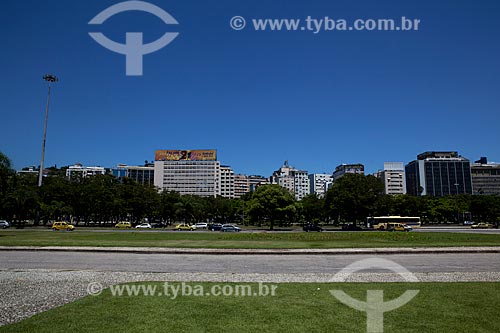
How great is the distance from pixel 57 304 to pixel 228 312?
15.5 feet

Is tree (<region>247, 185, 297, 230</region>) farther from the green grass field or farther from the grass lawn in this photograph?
the grass lawn

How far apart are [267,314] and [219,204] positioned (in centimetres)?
11724

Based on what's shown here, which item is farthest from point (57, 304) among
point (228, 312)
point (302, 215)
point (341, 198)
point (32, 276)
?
point (302, 215)

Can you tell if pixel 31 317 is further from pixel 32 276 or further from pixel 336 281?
pixel 336 281

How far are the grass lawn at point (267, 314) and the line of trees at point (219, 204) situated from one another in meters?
48.2

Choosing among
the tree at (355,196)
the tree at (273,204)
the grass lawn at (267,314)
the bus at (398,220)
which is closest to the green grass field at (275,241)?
the grass lawn at (267,314)

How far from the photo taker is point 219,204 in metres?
125

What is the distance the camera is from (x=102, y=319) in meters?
7.96

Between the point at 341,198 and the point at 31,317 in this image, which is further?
the point at 341,198

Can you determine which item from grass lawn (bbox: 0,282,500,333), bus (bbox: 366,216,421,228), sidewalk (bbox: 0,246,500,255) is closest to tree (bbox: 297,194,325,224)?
bus (bbox: 366,216,421,228)

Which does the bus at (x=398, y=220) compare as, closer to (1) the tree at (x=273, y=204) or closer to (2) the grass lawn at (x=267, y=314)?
(1) the tree at (x=273, y=204)

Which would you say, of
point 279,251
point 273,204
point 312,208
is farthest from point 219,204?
point 279,251

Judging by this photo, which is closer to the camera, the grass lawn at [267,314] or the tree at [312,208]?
the grass lawn at [267,314]

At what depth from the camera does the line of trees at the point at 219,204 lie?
7931 cm
